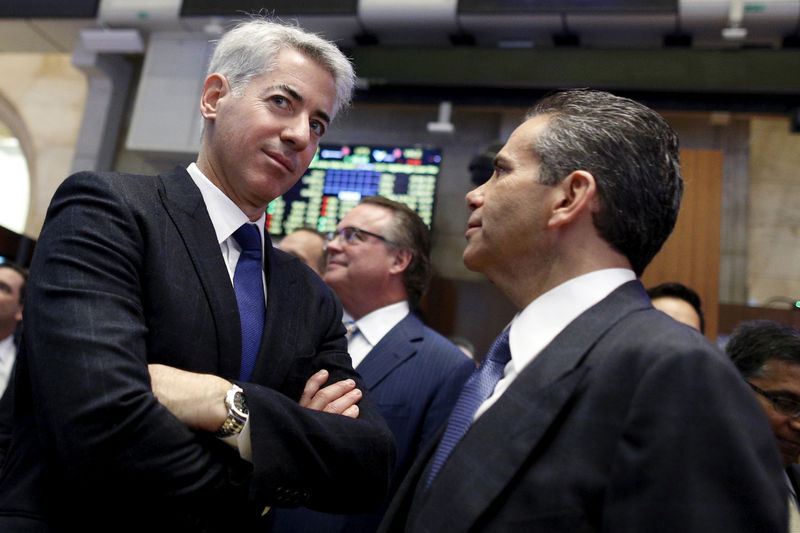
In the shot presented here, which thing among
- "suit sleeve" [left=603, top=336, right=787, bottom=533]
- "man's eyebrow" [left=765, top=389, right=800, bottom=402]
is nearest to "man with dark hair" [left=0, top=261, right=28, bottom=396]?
"man's eyebrow" [left=765, top=389, right=800, bottom=402]

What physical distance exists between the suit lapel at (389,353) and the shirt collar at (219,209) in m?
1.07

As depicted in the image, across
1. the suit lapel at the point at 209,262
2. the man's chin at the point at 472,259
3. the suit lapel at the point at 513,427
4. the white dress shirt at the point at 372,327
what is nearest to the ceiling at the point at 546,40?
the white dress shirt at the point at 372,327

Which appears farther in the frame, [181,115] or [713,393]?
[181,115]

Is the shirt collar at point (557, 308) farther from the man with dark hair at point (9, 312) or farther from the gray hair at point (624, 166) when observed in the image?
the man with dark hair at point (9, 312)

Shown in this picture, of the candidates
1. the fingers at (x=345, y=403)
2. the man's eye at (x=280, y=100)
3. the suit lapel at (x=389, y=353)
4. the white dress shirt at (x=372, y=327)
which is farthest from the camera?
the white dress shirt at (x=372, y=327)

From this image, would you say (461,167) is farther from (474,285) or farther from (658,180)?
(658,180)

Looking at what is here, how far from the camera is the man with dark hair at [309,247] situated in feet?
11.6

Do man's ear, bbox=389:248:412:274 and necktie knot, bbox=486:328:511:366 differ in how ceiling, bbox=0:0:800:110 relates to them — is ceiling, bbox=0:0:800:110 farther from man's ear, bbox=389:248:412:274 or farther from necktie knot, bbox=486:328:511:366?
necktie knot, bbox=486:328:511:366

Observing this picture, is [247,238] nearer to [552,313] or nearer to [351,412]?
[351,412]

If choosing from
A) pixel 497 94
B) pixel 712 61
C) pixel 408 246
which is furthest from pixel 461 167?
pixel 408 246

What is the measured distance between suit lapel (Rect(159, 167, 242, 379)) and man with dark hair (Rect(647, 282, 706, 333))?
80.2 inches

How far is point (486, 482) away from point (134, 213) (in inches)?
30.7

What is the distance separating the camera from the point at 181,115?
229 inches

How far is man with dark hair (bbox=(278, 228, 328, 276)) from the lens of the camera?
3.55 metres
